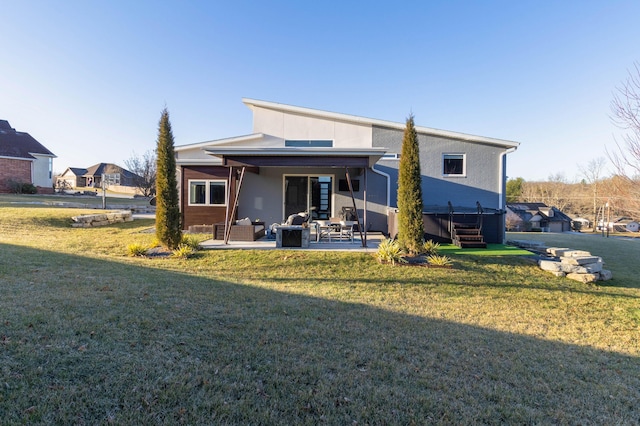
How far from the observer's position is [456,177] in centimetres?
1187

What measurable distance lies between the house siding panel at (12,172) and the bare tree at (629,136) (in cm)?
3366

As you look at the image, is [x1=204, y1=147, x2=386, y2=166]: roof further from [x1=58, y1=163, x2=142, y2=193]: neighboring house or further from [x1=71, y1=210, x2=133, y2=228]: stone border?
[x1=58, y1=163, x2=142, y2=193]: neighboring house

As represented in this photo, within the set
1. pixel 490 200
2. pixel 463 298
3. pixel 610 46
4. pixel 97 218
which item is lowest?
pixel 463 298

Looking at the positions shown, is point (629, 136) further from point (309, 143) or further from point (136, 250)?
point (136, 250)

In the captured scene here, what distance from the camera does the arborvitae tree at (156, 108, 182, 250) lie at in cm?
835

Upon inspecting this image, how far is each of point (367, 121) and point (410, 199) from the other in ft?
16.7

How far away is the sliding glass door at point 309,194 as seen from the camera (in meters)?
12.3

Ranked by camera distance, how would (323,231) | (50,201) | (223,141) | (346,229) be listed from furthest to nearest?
(50,201) < (223,141) < (323,231) < (346,229)

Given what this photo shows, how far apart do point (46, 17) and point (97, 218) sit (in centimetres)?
731

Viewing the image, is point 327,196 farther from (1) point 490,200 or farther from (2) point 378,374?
(2) point 378,374

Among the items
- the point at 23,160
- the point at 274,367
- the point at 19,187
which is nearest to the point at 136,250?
the point at 274,367

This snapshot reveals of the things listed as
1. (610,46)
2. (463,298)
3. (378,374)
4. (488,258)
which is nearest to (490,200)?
(488,258)

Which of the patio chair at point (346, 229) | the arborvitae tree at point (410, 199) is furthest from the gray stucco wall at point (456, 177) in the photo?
the arborvitae tree at point (410, 199)

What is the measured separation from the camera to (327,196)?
487 inches
